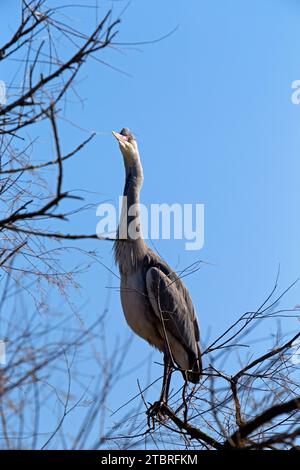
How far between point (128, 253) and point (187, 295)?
52 centimetres

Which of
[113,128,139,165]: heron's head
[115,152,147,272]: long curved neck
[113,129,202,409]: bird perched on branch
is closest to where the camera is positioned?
[113,129,202,409]: bird perched on branch

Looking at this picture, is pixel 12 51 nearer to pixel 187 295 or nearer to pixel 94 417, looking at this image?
pixel 94 417

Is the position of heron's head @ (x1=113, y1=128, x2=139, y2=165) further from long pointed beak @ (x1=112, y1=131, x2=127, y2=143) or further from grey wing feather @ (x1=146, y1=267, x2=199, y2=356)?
grey wing feather @ (x1=146, y1=267, x2=199, y2=356)

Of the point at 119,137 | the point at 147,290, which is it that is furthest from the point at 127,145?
the point at 147,290

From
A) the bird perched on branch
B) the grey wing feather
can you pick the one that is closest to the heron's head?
the bird perched on branch

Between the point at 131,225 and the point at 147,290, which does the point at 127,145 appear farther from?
the point at 147,290

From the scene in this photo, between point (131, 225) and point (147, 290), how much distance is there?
0.47 m

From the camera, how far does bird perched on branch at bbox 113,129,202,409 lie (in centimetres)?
467

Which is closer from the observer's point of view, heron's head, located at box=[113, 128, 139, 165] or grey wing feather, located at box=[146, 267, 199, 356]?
grey wing feather, located at box=[146, 267, 199, 356]

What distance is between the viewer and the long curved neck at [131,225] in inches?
192

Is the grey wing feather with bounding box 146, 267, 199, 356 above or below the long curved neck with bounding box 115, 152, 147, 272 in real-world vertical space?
below

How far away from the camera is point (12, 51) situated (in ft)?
7.28
